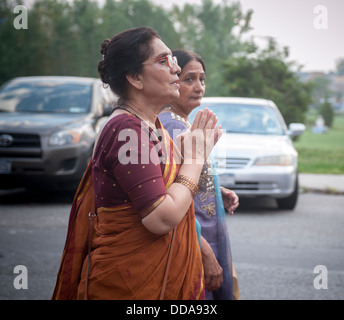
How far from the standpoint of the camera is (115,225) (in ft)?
6.10

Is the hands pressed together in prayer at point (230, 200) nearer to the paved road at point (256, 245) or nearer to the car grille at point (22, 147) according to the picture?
the paved road at point (256, 245)

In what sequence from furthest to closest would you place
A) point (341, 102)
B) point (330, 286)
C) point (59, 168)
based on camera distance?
point (341, 102)
point (59, 168)
point (330, 286)

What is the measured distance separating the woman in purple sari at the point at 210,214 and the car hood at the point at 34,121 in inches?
218

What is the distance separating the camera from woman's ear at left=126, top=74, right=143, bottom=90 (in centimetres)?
197

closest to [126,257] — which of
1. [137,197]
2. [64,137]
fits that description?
[137,197]

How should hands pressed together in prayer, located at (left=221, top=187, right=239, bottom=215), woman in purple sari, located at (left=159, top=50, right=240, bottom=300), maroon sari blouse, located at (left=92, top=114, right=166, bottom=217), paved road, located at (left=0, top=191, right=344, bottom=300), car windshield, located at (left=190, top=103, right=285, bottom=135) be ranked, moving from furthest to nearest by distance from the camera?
car windshield, located at (left=190, top=103, right=285, bottom=135) < paved road, located at (left=0, top=191, right=344, bottom=300) < hands pressed together in prayer, located at (left=221, top=187, right=239, bottom=215) < woman in purple sari, located at (left=159, top=50, right=240, bottom=300) < maroon sari blouse, located at (left=92, top=114, right=166, bottom=217)

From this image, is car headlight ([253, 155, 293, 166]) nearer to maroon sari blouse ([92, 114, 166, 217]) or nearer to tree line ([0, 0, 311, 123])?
maroon sari blouse ([92, 114, 166, 217])

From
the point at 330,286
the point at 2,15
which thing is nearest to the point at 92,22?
the point at 2,15

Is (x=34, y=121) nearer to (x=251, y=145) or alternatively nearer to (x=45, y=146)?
(x=45, y=146)

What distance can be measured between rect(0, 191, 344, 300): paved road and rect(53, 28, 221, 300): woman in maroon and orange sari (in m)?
2.48

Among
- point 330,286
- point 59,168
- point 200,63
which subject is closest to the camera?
point 200,63

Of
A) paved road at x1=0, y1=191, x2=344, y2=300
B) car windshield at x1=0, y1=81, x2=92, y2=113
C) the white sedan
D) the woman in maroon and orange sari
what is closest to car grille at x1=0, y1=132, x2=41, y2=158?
paved road at x1=0, y1=191, x2=344, y2=300
